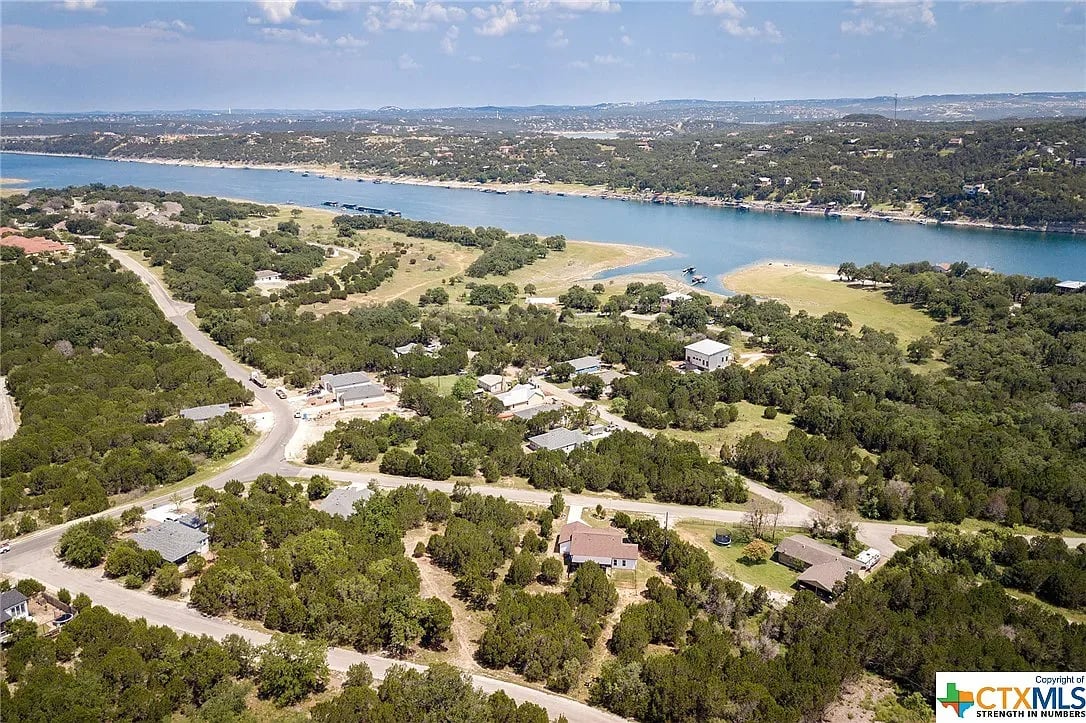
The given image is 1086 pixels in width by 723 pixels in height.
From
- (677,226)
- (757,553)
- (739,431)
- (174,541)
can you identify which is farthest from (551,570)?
(677,226)

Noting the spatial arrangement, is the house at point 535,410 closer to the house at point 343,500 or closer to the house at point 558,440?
→ the house at point 558,440

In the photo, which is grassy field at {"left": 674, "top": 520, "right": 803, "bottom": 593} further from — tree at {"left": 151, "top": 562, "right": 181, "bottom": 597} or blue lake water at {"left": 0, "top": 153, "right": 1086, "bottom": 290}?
blue lake water at {"left": 0, "top": 153, "right": 1086, "bottom": 290}

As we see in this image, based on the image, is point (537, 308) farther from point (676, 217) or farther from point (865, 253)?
point (676, 217)

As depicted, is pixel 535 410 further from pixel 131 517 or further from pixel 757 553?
pixel 131 517

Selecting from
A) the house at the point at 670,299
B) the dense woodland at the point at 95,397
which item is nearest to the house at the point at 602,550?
the dense woodland at the point at 95,397

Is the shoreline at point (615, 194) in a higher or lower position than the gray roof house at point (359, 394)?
higher

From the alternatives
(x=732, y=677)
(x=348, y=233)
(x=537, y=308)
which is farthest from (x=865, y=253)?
(x=732, y=677)

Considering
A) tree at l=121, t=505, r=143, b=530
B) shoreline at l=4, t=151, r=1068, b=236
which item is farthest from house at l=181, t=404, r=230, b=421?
shoreline at l=4, t=151, r=1068, b=236
